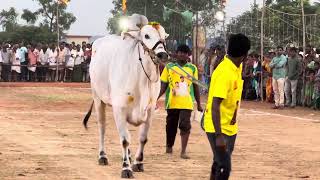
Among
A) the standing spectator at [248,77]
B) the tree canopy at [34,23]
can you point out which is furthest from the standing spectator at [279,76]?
the tree canopy at [34,23]

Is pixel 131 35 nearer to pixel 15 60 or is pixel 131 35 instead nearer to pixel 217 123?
pixel 217 123

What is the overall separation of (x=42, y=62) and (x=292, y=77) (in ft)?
50.8

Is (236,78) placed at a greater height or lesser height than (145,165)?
greater

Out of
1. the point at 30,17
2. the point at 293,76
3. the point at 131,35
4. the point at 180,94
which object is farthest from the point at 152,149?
the point at 30,17

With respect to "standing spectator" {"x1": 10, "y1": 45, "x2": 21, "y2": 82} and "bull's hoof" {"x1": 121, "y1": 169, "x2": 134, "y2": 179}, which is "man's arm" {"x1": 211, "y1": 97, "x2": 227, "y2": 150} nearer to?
"bull's hoof" {"x1": 121, "y1": 169, "x2": 134, "y2": 179}

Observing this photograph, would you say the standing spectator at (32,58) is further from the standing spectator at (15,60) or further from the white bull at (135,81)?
the white bull at (135,81)

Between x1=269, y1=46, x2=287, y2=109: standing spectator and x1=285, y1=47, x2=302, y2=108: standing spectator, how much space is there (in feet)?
0.64

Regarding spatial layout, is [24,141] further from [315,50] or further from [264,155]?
[315,50]

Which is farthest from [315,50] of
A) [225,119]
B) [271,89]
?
[225,119]

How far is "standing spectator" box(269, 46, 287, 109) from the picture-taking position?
21312 mm

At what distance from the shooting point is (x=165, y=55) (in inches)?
324

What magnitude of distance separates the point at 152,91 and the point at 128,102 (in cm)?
37

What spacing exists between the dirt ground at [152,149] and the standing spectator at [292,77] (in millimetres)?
2433

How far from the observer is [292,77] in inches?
838
